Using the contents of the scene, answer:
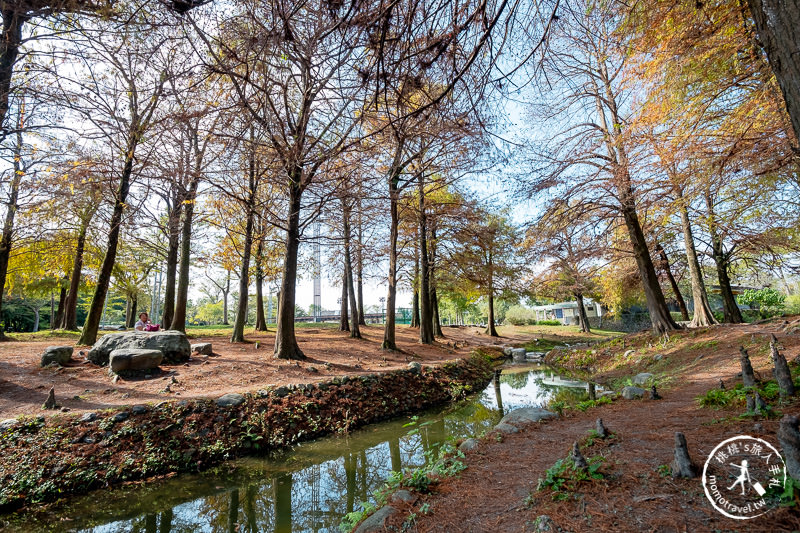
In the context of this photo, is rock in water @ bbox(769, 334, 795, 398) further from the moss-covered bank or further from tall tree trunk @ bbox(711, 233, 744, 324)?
tall tree trunk @ bbox(711, 233, 744, 324)

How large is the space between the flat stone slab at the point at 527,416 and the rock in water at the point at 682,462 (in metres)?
2.57

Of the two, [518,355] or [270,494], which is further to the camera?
[518,355]

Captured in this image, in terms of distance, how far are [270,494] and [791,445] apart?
477 cm

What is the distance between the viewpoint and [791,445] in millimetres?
1888

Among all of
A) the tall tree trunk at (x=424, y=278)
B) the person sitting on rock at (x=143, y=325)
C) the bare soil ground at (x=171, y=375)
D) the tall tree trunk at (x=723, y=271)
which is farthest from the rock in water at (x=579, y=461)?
the tall tree trunk at (x=723, y=271)

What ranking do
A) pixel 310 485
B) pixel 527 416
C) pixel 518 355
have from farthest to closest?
pixel 518 355
pixel 527 416
pixel 310 485

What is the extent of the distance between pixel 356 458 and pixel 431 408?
3279 millimetres

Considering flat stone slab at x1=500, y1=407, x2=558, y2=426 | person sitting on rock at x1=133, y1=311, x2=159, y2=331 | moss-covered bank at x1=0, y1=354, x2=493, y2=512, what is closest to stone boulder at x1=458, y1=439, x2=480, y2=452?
flat stone slab at x1=500, y1=407, x2=558, y2=426

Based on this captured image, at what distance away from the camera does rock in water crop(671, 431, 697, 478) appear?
226 centimetres

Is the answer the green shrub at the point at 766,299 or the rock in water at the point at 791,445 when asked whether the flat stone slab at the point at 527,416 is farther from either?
the green shrub at the point at 766,299

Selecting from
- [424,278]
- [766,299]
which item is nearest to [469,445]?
[424,278]

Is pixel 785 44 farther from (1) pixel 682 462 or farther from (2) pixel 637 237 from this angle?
(2) pixel 637 237

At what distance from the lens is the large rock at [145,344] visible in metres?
7.78

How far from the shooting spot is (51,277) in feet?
56.3
